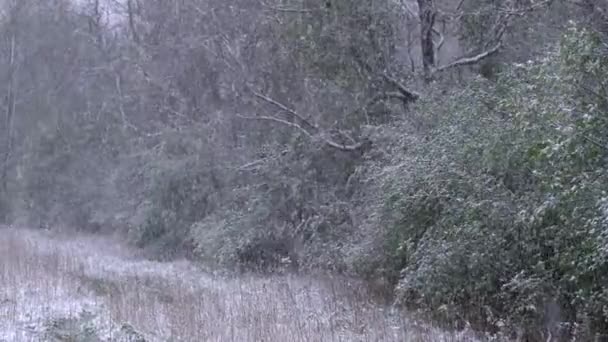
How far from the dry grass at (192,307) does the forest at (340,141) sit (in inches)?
29.7

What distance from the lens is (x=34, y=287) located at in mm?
11141

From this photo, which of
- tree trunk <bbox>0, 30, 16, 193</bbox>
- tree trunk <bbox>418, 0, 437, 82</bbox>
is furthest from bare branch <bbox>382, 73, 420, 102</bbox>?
tree trunk <bbox>0, 30, 16, 193</bbox>

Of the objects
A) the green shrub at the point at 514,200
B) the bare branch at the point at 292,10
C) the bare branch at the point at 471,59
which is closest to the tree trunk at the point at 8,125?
the bare branch at the point at 292,10

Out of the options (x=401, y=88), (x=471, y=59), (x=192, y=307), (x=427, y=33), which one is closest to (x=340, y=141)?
(x=401, y=88)

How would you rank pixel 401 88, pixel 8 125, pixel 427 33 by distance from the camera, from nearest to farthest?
pixel 401 88 → pixel 427 33 → pixel 8 125

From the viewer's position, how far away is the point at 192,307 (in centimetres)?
1037

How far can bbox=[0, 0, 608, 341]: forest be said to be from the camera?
8.42 meters

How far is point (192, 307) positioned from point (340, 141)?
679 cm

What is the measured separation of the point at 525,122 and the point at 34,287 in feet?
23.3

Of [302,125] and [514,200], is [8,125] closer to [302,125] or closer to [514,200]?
[302,125]

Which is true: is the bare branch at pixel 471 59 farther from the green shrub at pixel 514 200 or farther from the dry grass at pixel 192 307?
the dry grass at pixel 192 307

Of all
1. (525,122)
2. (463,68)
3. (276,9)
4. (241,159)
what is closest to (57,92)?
(241,159)

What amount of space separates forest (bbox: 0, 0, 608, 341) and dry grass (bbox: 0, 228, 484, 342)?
0.75 m

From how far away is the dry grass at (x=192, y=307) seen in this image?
28.4 feet
